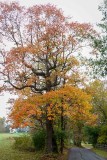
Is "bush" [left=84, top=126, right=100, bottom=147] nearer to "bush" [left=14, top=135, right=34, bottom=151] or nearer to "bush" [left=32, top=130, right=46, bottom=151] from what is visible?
"bush" [left=14, top=135, right=34, bottom=151]

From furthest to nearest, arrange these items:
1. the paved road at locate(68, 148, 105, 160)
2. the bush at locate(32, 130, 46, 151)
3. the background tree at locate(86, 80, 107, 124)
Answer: the background tree at locate(86, 80, 107, 124), the bush at locate(32, 130, 46, 151), the paved road at locate(68, 148, 105, 160)

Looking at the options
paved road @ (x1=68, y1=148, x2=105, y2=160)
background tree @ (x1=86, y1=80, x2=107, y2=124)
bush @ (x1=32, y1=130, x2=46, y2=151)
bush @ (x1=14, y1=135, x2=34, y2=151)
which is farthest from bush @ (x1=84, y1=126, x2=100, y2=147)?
bush @ (x1=32, y1=130, x2=46, y2=151)

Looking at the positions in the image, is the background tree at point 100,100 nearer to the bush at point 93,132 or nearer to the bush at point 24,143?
the bush at point 93,132

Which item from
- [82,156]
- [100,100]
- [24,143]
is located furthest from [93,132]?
[82,156]

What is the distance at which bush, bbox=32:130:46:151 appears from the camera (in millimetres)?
44350

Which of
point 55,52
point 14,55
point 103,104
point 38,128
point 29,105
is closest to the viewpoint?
point 29,105

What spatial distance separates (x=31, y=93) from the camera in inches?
1505

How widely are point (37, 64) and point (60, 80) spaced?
11.0 feet

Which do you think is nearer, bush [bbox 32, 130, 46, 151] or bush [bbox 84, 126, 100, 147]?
bush [bbox 32, 130, 46, 151]

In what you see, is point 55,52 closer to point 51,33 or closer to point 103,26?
point 51,33

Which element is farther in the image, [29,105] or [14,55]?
[14,55]

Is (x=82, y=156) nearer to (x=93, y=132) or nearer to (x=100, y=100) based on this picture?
(x=100, y=100)

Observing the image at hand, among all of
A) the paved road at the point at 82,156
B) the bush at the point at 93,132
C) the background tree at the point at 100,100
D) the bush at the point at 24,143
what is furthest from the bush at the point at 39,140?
the bush at the point at 93,132

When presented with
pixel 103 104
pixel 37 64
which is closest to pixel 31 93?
pixel 37 64
